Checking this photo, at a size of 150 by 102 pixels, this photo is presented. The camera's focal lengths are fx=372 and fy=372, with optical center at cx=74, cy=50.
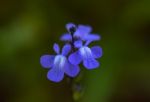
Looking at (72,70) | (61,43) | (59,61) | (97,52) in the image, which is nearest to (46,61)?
(59,61)

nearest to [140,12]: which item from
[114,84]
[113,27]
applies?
[113,27]

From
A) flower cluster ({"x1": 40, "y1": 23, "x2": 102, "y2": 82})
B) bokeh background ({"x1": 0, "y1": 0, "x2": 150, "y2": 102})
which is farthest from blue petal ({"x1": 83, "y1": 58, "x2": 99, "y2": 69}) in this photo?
bokeh background ({"x1": 0, "y1": 0, "x2": 150, "y2": 102})

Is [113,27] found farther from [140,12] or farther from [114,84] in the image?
[114,84]


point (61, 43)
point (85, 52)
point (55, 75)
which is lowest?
point (61, 43)

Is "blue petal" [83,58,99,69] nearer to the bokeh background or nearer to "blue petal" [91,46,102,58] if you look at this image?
"blue petal" [91,46,102,58]

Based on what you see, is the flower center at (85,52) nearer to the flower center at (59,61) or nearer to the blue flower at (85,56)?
the blue flower at (85,56)

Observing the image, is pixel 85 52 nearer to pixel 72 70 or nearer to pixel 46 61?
pixel 72 70
